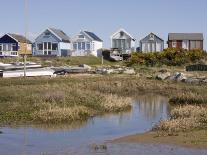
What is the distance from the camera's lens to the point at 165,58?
2795 inches

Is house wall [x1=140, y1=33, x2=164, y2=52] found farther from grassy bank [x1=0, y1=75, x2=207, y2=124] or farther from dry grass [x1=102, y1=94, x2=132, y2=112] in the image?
dry grass [x1=102, y1=94, x2=132, y2=112]

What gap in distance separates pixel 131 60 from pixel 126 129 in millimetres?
45931

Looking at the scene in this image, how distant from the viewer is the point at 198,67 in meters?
61.7

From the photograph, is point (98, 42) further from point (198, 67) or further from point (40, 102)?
point (40, 102)

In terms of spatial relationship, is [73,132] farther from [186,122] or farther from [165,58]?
[165,58]

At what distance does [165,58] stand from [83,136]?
5026 cm

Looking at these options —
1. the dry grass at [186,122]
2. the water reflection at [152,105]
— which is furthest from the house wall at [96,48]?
the dry grass at [186,122]

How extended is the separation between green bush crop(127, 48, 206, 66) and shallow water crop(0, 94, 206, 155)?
127ft

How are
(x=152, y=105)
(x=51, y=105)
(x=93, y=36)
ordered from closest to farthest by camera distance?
(x=51, y=105) → (x=152, y=105) → (x=93, y=36)

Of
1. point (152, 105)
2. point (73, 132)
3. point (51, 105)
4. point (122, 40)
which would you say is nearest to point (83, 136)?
point (73, 132)

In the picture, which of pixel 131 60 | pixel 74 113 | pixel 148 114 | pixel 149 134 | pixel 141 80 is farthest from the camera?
pixel 131 60

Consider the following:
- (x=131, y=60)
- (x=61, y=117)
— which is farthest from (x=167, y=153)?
(x=131, y=60)

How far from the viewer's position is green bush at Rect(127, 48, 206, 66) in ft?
228

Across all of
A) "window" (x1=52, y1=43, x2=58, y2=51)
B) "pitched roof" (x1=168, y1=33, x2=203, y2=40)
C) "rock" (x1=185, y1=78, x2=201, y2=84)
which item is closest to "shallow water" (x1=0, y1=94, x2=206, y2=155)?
"rock" (x1=185, y1=78, x2=201, y2=84)
